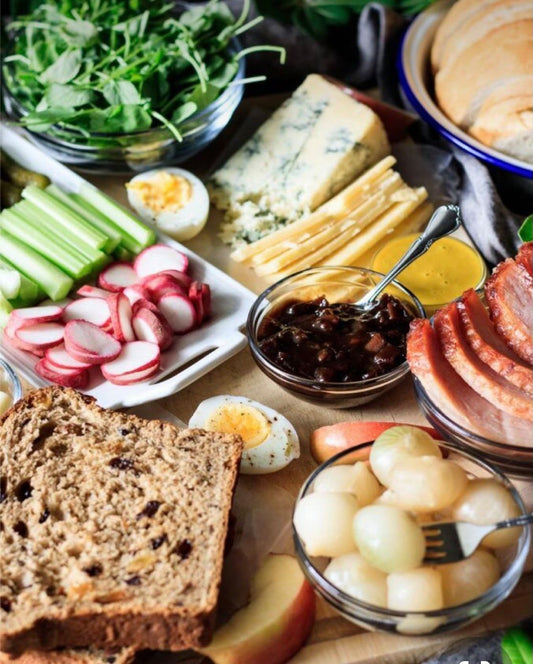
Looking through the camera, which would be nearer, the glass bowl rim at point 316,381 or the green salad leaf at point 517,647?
the green salad leaf at point 517,647

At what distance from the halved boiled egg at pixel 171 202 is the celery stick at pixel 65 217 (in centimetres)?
26

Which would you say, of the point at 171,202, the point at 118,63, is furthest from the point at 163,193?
the point at 118,63

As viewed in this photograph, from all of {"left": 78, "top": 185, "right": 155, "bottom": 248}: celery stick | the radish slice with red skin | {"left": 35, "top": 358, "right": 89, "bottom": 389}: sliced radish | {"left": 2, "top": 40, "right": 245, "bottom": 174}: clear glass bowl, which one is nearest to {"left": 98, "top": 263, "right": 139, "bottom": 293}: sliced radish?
{"left": 78, "top": 185, "right": 155, "bottom": 248}: celery stick

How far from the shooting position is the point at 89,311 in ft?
11.4

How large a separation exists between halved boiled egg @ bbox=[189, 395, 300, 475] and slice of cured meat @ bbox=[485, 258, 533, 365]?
79cm

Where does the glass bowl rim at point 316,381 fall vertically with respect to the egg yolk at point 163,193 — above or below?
below

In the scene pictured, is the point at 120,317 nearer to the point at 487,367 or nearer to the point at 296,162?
the point at 296,162

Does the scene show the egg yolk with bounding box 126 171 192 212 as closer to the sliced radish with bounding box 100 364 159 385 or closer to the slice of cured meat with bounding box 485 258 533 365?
the sliced radish with bounding box 100 364 159 385

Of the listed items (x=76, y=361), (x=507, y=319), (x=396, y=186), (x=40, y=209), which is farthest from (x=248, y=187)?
(x=507, y=319)

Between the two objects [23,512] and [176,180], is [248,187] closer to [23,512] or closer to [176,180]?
[176,180]

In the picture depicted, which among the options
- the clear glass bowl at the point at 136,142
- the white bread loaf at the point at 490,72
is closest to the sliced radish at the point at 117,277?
the clear glass bowl at the point at 136,142

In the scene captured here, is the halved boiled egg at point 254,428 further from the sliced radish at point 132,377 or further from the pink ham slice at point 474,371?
the pink ham slice at point 474,371

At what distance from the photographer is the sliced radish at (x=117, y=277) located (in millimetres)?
3629

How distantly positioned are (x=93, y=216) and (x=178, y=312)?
2.33ft
